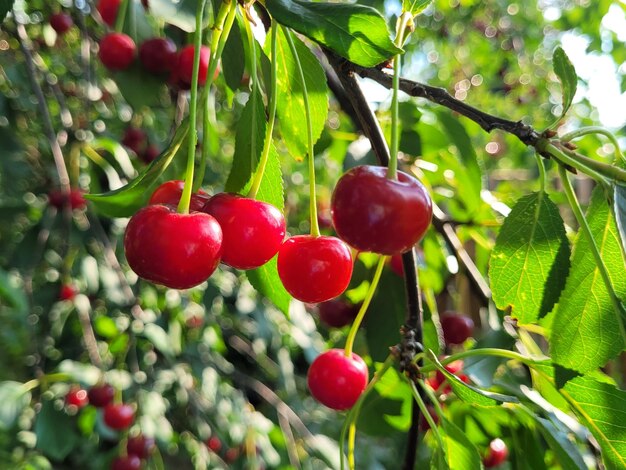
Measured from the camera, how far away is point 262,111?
650 mm

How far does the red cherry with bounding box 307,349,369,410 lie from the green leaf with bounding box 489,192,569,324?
0.76 ft

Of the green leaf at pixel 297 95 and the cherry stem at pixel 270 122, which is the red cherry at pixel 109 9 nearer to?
the green leaf at pixel 297 95

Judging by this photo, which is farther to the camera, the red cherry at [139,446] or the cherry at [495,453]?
the red cherry at [139,446]

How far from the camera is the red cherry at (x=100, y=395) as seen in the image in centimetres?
187

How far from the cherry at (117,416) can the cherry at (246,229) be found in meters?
1.50

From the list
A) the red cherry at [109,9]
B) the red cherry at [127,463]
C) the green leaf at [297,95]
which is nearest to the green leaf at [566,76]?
the green leaf at [297,95]

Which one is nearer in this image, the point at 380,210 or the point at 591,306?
the point at 380,210

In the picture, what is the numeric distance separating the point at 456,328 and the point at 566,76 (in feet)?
2.16

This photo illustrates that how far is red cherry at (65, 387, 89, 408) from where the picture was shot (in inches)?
78.4

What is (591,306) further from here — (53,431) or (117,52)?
(53,431)

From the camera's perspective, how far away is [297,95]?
0.75m

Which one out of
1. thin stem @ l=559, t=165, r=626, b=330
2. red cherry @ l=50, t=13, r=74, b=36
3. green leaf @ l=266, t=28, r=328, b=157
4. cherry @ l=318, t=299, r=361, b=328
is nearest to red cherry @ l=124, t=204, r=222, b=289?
green leaf @ l=266, t=28, r=328, b=157

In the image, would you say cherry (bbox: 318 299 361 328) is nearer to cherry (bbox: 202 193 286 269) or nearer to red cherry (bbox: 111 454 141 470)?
cherry (bbox: 202 193 286 269)

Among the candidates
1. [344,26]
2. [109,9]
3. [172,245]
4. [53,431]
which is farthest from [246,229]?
[53,431]
